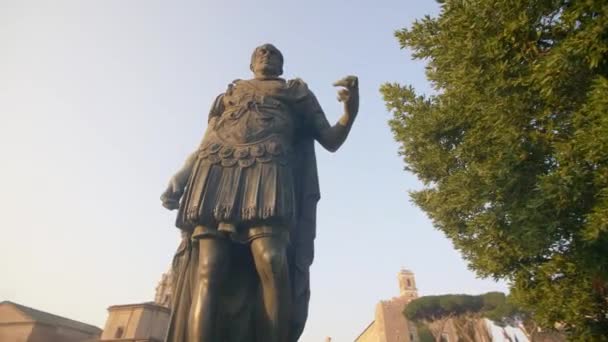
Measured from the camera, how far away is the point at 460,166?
26.8 feet

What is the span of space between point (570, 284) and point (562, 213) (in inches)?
66.1

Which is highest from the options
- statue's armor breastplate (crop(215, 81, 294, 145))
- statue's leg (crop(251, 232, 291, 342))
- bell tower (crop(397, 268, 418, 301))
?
bell tower (crop(397, 268, 418, 301))

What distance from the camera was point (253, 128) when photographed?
A: 3.17 metres

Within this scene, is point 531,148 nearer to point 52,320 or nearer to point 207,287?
point 207,287

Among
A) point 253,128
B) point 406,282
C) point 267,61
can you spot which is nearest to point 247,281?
point 253,128

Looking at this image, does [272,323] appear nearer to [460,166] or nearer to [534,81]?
[534,81]

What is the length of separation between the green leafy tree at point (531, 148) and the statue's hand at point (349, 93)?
351 centimetres

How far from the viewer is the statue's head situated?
366cm

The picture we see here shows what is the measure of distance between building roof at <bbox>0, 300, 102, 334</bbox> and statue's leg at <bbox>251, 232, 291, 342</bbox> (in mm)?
46951

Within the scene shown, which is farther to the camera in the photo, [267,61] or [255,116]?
[267,61]

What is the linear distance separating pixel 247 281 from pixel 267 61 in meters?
1.96

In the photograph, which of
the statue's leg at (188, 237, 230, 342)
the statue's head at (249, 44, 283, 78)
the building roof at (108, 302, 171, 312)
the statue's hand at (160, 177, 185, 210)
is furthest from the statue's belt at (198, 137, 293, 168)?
the building roof at (108, 302, 171, 312)

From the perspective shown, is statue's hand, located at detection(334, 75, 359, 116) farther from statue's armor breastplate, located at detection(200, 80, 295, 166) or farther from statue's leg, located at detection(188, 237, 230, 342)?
statue's leg, located at detection(188, 237, 230, 342)

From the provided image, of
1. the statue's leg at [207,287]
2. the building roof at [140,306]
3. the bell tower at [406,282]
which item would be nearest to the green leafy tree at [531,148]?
the statue's leg at [207,287]
